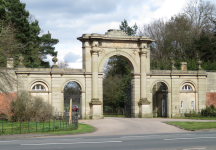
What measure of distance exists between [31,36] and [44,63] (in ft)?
39.4

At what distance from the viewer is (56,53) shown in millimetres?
51562

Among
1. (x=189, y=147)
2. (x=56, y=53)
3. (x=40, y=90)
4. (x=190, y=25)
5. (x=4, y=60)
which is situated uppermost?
(x=190, y=25)

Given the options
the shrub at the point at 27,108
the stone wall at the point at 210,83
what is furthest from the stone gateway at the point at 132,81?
the shrub at the point at 27,108

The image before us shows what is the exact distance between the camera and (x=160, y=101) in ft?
123

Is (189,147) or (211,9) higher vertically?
(211,9)

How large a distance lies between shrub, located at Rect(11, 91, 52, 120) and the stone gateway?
461cm

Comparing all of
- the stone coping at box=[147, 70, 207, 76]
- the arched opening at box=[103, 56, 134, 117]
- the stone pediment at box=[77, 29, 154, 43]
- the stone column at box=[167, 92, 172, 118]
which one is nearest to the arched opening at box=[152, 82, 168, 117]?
the stone column at box=[167, 92, 172, 118]

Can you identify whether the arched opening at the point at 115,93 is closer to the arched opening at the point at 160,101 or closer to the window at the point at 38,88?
the arched opening at the point at 160,101

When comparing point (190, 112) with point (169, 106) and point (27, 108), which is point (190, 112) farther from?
point (27, 108)

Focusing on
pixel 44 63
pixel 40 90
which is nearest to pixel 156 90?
pixel 40 90

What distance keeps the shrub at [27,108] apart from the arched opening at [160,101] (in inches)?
582

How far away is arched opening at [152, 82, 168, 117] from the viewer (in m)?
35.9

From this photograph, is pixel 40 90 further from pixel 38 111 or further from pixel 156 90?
pixel 156 90

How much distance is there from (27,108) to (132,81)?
1290 cm
